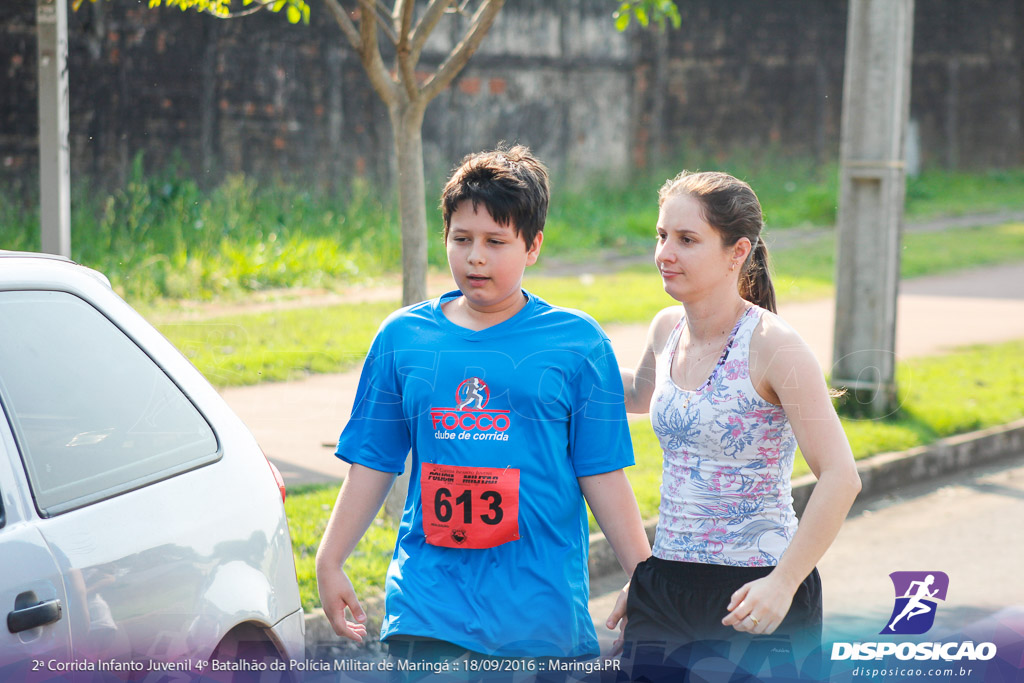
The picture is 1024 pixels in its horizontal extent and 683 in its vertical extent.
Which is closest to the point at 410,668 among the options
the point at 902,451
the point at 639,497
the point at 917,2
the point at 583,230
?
the point at 639,497

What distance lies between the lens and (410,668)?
8.57 ft

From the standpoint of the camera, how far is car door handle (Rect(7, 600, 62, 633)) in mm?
2191

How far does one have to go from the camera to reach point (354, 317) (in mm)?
9852

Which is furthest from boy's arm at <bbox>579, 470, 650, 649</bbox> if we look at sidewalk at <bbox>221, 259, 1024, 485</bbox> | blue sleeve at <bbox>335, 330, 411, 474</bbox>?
sidewalk at <bbox>221, 259, 1024, 485</bbox>

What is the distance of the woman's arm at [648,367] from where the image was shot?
3032 millimetres

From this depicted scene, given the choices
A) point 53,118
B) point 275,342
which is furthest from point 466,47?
point 275,342

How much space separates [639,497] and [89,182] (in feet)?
24.8

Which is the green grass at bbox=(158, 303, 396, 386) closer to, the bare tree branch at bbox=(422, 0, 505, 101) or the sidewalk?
the sidewalk

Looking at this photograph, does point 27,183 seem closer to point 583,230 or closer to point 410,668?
point 583,230

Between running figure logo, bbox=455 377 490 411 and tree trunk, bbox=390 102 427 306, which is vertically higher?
tree trunk, bbox=390 102 427 306

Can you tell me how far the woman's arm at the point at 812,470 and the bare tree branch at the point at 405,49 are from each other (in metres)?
2.94

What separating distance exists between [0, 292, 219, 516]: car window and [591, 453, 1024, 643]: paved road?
2.66 meters

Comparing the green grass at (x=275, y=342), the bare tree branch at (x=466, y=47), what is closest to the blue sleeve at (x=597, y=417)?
the bare tree branch at (x=466, y=47)

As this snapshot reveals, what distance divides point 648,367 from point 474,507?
739mm
